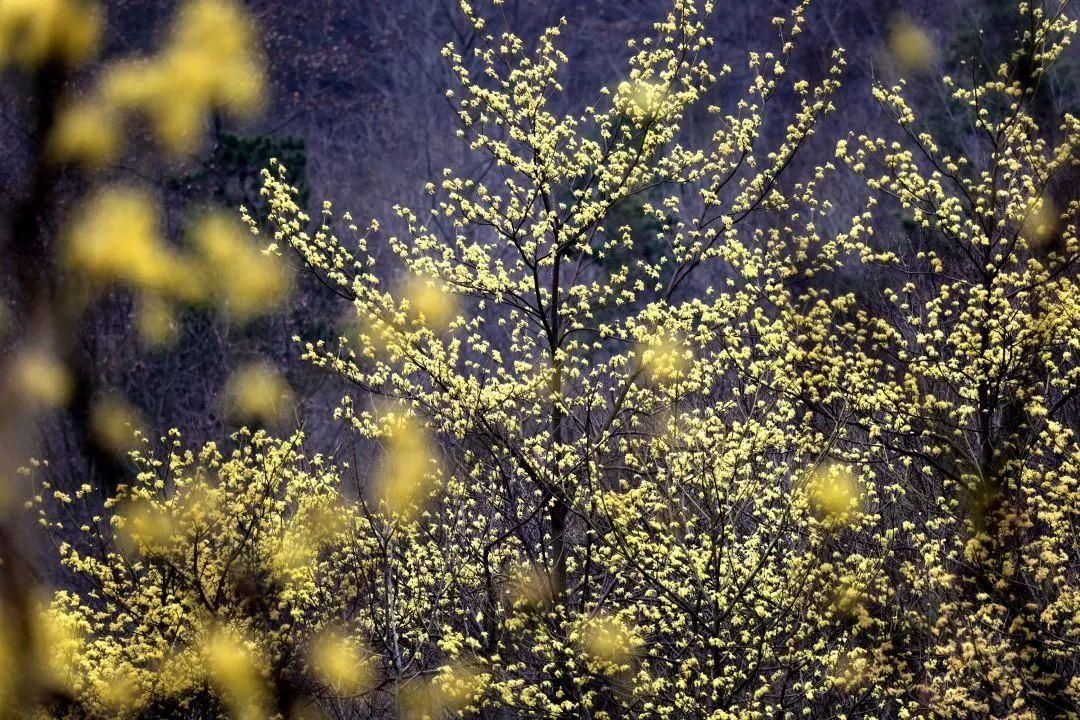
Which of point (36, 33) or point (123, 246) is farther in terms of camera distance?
point (123, 246)

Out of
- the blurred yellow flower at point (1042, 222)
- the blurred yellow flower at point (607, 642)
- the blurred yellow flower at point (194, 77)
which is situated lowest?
the blurred yellow flower at point (607, 642)

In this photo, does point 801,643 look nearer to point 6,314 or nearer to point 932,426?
point 932,426

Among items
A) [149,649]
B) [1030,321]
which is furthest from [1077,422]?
[149,649]

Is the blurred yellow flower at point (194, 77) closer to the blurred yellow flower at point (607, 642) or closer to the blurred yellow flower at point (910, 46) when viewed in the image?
the blurred yellow flower at point (910, 46)

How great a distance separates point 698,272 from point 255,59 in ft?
55.2

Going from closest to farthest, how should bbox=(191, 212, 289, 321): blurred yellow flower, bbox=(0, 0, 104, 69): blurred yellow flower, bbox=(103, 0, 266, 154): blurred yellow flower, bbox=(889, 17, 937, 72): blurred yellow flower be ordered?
bbox=(0, 0, 104, 69): blurred yellow flower
bbox=(191, 212, 289, 321): blurred yellow flower
bbox=(889, 17, 937, 72): blurred yellow flower
bbox=(103, 0, 266, 154): blurred yellow flower

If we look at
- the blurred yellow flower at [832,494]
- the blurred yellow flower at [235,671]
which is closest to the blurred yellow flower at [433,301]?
the blurred yellow flower at [235,671]

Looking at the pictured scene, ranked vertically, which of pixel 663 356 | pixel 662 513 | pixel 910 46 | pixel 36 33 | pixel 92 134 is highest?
pixel 92 134

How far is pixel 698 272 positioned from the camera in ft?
96.7

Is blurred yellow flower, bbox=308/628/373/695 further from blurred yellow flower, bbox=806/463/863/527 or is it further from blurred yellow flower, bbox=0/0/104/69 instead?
blurred yellow flower, bbox=0/0/104/69

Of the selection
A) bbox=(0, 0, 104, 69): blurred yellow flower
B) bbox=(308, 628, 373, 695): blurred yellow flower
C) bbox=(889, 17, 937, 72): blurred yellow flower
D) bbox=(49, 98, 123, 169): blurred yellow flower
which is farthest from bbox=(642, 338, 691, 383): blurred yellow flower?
bbox=(889, 17, 937, 72): blurred yellow flower

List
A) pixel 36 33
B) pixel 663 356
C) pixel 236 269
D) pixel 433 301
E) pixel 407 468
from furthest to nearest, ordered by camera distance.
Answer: pixel 433 301 → pixel 236 269 → pixel 36 33 → pixel 407 468 → pixel 663 356

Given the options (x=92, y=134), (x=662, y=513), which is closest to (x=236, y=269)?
(x=92, y=134)

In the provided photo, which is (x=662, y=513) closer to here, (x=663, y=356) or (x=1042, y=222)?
(x=663, y=356)
